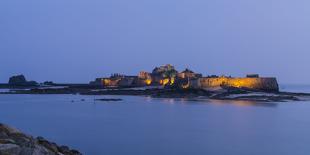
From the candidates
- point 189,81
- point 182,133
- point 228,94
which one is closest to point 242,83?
point 189,81

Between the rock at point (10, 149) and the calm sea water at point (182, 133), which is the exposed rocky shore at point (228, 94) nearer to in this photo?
the calm sea water at point (182, 133)

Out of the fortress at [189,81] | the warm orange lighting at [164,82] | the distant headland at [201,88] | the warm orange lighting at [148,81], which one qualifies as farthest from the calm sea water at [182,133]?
the warm orange lighting at [148,81]

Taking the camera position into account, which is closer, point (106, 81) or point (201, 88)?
point (201, 88)

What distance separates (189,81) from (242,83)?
29.2 ft

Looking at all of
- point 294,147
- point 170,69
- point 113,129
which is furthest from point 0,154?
point 170,69

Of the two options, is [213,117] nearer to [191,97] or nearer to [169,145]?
[169,145]

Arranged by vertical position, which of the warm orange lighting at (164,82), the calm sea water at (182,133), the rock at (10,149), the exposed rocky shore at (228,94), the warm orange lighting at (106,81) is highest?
the warm orange lighting at (106,81)

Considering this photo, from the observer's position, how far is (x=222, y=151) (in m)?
16.7

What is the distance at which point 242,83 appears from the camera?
6756 cm

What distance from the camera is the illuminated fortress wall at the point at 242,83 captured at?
65438mm

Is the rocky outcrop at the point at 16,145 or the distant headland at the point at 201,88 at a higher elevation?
the distant headland at the point at 201,88

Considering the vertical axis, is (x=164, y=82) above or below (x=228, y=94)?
above

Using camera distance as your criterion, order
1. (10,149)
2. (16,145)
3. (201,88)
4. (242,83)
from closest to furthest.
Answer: (10,149) → (16,145) → (242,83) → (201,88)

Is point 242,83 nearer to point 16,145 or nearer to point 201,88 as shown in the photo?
point 201,88
